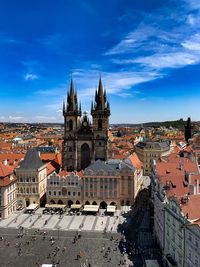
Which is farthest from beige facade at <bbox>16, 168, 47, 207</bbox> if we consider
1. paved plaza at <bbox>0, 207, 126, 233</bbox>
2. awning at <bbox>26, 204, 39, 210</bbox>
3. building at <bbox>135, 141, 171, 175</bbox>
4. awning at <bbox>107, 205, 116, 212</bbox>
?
building at <bbox>135, 141, 171, 175</bbox>

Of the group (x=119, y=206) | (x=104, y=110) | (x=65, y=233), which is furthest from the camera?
(x=104, y=110)

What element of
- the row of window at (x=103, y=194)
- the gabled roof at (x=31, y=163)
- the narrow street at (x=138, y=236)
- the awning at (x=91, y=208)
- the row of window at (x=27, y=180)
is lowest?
the narrow street at (x=138, y=236)

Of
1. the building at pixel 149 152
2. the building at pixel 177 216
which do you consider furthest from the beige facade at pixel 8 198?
the building at pixel 149 152

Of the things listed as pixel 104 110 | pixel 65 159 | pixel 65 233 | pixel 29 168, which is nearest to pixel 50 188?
pixel 29 168

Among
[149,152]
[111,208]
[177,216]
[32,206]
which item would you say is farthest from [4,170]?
[149,152]

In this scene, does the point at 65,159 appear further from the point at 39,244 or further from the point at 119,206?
the point at 39,244

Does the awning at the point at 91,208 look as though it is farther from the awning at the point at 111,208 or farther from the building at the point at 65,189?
the building at the point at 65,189

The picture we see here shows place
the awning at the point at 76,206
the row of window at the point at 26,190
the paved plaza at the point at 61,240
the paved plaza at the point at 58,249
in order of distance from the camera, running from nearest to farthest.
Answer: the paved plaza at the point at 58,249 < the paved plaza at the point at 61,240 < the awning at the point at 76,206 < the row of window at the point at 26,190

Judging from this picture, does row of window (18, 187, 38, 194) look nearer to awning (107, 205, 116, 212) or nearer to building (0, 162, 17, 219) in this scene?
building (0, 162, 17, 219)
